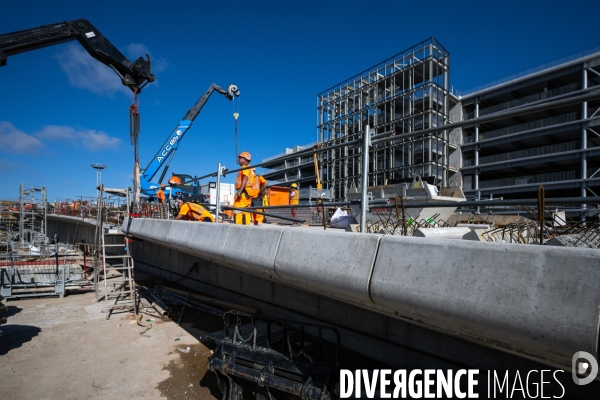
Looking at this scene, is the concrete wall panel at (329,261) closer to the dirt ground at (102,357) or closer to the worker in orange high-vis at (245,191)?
the dirt ground at (102,357)

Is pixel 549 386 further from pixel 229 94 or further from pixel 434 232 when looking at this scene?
pixel 229 94

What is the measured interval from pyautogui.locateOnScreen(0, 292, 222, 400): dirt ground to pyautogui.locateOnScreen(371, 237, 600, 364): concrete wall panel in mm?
4004

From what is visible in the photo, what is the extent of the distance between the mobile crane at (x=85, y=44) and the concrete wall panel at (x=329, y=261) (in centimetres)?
996

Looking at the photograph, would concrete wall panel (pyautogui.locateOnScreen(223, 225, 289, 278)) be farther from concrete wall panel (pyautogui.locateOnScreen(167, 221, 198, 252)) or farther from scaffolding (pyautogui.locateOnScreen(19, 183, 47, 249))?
scaffolding (pyautogui.locateOnScreen(19, 183, 47, 249))

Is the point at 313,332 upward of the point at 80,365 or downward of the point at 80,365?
upward

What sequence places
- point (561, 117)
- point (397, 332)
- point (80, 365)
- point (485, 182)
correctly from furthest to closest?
point (485, 182), point (561, 117), point (80, 365), point (397, 332)

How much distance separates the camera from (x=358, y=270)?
2.42m

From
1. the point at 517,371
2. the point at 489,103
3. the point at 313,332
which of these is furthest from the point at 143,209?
the point at 489,103

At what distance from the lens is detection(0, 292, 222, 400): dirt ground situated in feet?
15.8

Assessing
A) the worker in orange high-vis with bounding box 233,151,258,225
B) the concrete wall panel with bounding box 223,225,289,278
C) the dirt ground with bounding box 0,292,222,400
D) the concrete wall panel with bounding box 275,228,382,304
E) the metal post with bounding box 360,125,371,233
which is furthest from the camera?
the worker in orange high-vis with bounding box 233,151,258,225

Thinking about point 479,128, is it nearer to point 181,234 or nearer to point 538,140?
point 538,140

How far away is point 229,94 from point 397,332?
27.1 m

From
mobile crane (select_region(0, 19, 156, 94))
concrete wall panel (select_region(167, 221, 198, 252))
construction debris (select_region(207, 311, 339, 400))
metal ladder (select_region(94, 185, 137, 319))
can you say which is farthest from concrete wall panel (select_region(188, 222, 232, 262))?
mobile crane (select_region(0, 19, 156, 94))

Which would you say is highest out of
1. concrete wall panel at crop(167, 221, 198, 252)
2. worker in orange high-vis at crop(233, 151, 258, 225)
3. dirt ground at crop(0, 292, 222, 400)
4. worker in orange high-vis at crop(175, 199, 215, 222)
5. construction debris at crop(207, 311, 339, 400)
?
worker in orange high-vis at crop(233, 151, 258, 225)
